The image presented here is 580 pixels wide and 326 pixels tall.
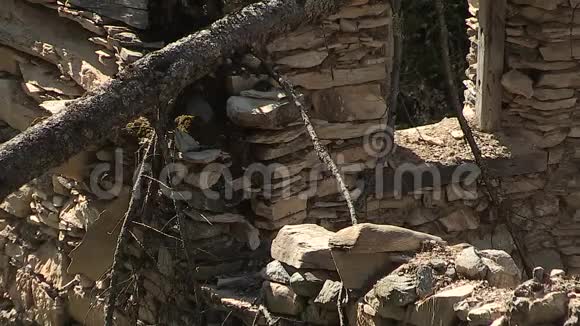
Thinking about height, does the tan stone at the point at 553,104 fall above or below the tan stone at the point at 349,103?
below

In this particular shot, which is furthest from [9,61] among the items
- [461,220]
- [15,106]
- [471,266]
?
[471,266]

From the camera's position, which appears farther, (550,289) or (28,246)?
(28,246)

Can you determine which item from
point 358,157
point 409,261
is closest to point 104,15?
point 358,157

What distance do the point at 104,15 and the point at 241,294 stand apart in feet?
5.64

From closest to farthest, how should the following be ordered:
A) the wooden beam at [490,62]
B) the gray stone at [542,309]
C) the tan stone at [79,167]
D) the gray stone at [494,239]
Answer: the gray stone at [542,309], the tan stone at [79,167], the wooden beam at [490,62], the gray stone at [494,239]

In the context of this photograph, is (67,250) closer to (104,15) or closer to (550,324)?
(104,15)

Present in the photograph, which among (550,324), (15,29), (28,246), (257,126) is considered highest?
(15,29)

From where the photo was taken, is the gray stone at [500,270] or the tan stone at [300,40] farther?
the tan stone at [300,40]

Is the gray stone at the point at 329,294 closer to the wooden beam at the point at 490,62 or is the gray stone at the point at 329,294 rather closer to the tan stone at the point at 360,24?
the tan stone at the point at 360,24

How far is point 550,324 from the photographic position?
132 inches

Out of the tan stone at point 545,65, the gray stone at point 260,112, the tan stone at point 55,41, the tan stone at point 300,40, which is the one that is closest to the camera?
the gray stone at point 260,112

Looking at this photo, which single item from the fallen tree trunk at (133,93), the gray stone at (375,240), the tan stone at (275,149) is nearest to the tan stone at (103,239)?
the tan stone at (275,149)

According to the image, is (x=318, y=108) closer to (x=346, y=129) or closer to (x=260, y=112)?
(x=346, y=129)

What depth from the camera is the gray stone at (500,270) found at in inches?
148
